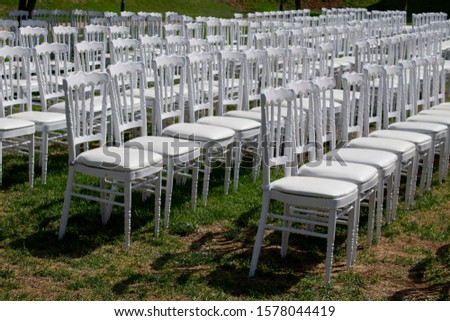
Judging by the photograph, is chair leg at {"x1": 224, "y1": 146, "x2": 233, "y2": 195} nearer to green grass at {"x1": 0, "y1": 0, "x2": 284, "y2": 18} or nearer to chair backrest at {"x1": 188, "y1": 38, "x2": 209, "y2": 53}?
chair backrest at {"x1": 188, "y1": 38, "x2": 209, "y2": 53}

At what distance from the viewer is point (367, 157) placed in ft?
20.7

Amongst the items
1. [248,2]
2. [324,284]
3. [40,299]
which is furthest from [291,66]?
[248,2]

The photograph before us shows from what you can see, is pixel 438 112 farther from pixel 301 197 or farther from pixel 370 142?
pixel 301 197

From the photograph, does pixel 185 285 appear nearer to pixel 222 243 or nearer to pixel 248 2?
pixel 222 243

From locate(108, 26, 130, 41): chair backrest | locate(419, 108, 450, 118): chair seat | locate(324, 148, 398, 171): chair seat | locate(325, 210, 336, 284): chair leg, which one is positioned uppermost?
locate(108, 26, 130, 41): chair backrest

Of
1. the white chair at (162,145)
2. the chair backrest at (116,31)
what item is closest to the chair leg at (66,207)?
the white chair at (162,145)

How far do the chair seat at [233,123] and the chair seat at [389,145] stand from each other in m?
1.10

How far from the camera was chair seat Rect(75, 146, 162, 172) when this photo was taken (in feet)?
19.6

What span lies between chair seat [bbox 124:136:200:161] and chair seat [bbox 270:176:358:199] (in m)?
1.26

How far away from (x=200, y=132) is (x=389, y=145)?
1.64 metres

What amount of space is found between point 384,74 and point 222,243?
2386 mm

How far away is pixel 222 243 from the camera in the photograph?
6.36 m

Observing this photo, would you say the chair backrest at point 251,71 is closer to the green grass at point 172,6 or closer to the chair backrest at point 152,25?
the chair backrest at point 152,25

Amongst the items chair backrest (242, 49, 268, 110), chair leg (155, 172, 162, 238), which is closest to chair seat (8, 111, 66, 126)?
chair leg (155, 172, 162, 238)
